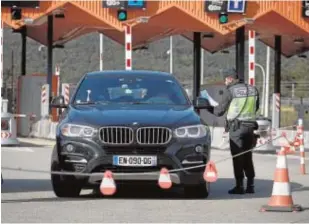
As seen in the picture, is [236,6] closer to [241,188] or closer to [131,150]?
[241,188]

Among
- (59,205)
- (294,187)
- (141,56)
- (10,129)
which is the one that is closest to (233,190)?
(294,187)

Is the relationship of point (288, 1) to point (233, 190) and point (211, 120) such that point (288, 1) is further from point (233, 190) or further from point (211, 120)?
point (233, 190)

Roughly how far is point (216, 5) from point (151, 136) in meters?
21.5

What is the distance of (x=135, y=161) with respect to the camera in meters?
11.2

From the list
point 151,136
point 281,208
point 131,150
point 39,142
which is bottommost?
point 39,142

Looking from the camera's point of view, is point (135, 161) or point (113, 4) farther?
point (113, 4)

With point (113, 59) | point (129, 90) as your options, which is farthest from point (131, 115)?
point (113, 59)

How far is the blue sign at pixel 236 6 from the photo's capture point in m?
32.2

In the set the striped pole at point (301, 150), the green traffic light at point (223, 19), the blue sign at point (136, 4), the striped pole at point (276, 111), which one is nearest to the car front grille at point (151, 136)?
the striped pole at point (301, 150)

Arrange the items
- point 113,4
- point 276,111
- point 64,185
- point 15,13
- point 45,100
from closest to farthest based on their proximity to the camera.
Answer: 1. point 64,185
2. point 15,13
3. point 113,4
4. point 45,100
5. point 276,111

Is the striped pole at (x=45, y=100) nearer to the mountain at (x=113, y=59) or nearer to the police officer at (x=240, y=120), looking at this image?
the police officer at (x=240, y=120)

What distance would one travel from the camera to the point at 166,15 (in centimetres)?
3347

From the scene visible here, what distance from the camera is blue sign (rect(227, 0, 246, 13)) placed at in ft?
105

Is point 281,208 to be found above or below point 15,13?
below
